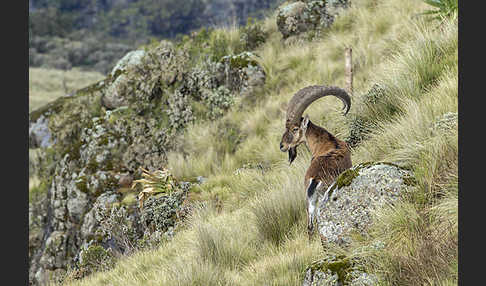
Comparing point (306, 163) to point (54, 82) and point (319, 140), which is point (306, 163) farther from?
point (54, 82)

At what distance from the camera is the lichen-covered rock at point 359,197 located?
120 inches

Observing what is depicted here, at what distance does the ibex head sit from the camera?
13.0ft

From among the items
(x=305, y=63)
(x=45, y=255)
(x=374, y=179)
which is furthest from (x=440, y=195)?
(x=45, y=255)

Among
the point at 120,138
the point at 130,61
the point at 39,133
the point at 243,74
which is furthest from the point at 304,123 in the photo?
the point at 39,133

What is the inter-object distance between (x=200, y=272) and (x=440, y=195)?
6.36 ft

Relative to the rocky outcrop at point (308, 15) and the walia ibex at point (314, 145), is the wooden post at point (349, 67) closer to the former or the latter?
the walia ibex at point (314, 145)

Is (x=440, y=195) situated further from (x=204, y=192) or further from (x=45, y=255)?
(x=45, y=255)

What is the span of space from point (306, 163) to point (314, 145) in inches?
61.9

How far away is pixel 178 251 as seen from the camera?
4.79m

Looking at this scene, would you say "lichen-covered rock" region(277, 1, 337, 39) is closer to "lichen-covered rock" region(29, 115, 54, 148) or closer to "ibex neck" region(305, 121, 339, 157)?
"ibex neck" region(305, 121, 339, 157)

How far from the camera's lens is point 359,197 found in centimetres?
309

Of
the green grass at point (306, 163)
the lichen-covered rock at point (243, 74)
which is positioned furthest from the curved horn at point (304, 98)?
the lichen-covered rock at point (243, 74)

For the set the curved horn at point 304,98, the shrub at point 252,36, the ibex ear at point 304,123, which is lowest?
the ibex ear at point 304,123

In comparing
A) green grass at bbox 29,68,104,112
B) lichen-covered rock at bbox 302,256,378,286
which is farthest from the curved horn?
green grass at bbox 29,68,104,112
